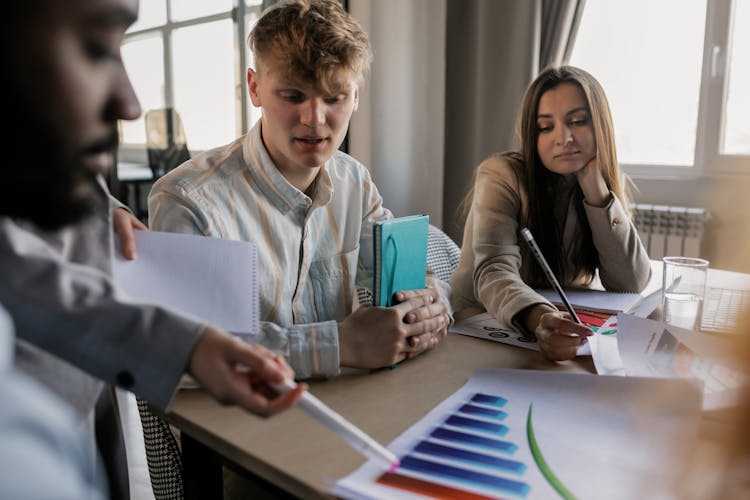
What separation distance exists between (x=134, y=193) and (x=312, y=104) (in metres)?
2.04

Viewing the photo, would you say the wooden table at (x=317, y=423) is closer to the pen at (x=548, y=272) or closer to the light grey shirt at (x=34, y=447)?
the pen at (x=548, y=272)

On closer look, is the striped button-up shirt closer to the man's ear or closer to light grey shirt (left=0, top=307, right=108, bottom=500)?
the man's ear

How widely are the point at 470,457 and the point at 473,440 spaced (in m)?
0.04

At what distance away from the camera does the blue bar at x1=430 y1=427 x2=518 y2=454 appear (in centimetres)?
67

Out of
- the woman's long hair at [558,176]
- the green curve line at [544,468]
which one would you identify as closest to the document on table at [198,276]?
the green curve line at [544,468]

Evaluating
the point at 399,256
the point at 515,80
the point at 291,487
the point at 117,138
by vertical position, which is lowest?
the point at 291,487

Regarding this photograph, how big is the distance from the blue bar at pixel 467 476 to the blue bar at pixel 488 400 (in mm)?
182

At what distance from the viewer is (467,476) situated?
61cm

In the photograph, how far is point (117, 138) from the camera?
0.42 metres

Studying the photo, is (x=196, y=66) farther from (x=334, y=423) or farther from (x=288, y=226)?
Answer: (x=334, y=423)

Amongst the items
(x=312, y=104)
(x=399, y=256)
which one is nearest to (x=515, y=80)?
(x=312, y=104)

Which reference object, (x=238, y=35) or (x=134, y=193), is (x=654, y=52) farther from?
(x=134, y=193)

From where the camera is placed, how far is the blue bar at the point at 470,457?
2.07 feet

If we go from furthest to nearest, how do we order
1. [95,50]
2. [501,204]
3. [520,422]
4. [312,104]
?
[501,204], [312,104], [520,422], [95,50]
